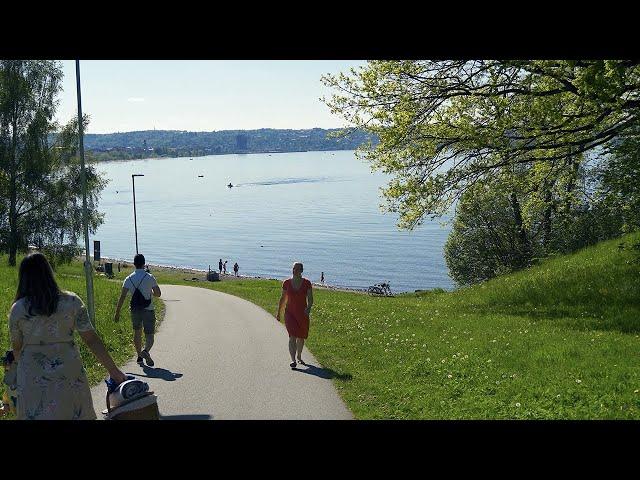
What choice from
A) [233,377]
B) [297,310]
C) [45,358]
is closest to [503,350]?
[297,310]

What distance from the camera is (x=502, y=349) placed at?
11.1 metres

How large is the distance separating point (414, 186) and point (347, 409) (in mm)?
11325

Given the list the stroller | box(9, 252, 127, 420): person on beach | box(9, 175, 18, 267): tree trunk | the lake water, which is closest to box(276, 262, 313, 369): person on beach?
the stroller

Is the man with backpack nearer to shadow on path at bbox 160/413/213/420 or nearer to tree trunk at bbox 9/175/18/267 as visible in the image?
shadow on path at bbox 160/413/213/420

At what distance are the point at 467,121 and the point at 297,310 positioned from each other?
346 inches

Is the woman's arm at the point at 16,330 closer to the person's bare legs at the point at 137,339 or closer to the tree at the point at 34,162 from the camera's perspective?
the person's bare legs at the point at 137,339

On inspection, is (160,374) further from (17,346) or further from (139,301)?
(17,346)

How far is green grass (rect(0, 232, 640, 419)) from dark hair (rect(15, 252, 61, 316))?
3924mm

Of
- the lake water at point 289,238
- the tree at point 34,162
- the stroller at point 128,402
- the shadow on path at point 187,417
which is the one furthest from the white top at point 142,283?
the lake water at point 289,238

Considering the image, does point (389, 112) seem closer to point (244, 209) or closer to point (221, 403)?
point (221, 403)

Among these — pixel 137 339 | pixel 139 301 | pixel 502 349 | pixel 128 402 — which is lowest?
pixel 502 349

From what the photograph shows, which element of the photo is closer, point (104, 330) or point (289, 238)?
point (104, 330)
